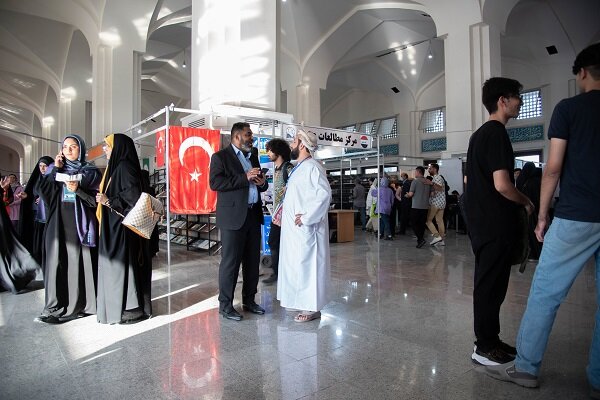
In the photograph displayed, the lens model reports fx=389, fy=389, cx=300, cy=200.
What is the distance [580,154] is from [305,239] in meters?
1.74

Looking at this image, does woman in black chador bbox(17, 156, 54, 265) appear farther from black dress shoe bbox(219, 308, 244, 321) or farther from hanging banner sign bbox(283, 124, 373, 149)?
hanging banner sign bbox(283, 124, 373, 149)

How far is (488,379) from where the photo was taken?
1959mm

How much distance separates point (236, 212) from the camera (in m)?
2.96

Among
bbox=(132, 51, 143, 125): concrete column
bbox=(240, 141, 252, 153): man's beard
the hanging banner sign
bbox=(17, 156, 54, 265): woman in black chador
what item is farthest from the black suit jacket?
bbox=(132, 51, 143, 125): concrete column

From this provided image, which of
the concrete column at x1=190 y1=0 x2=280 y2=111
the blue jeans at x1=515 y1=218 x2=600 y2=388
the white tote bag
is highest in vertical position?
the concrete column at x1=190 y1=0 x2=280 y2=111

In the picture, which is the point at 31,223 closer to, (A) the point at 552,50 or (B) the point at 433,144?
(A) the point at 552,50

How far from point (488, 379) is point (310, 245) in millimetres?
1397

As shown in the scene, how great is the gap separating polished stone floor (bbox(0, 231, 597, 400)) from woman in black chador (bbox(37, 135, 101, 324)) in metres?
0.17

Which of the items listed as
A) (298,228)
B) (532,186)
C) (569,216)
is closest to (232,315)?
(298,228)

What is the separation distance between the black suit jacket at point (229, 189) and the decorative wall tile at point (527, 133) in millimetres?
14563

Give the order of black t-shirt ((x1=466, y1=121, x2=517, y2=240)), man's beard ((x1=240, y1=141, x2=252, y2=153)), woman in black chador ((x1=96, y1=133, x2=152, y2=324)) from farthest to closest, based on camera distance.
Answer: man's beard ((x1=240, y1=141, x2=252, y2=153)) → woman in black chador ((x1=96, y1=133, x2=152, y2=324)) → black t-shirt ((x1=466, y1=121, x2=517, y2=240))

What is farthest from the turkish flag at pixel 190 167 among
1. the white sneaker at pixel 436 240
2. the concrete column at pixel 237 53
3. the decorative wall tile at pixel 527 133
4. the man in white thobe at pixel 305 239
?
the decorative wall tile at pixel 527 133

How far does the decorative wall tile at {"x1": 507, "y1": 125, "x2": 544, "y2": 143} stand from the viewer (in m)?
14.4

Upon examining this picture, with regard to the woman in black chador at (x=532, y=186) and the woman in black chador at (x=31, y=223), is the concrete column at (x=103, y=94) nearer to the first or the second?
the woman in black chador at (x=31, y=223)
